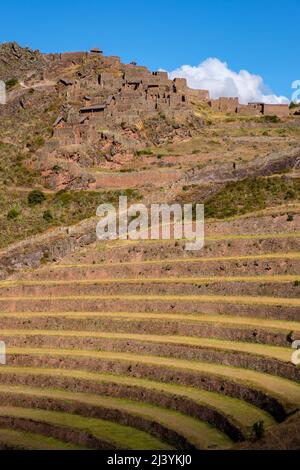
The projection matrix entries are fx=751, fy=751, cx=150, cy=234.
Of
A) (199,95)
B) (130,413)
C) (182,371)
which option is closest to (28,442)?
(130,413)

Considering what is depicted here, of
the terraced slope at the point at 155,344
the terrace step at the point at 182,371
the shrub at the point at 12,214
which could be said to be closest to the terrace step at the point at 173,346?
the terraced slope at the point at 155,344

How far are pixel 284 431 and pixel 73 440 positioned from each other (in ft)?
24.5

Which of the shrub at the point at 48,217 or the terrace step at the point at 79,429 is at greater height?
the shrub at the point at 48,217

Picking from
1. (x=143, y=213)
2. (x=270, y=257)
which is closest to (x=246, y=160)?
(x=143, y=213)

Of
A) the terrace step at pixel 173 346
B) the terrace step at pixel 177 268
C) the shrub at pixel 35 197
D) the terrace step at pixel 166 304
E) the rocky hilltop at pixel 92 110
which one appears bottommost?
the terrace step at pixel 173 346

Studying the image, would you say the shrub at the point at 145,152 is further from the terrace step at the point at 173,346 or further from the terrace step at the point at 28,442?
the terrace step at the point at 28,442

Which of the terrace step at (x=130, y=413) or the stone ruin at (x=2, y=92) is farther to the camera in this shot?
the stone ruin at (x=2, y=92)

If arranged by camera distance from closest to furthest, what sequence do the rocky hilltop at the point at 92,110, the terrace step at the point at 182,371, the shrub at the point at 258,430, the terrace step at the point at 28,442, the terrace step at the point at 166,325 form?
the shrub at the point at 258,430 < the terrace step at the point at 182,371 < the terrace step at the point at 28,442 < the terrace step at the point at 166,325 < the rocky hilltop at the point at 92,110

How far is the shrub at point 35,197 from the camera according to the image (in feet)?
149

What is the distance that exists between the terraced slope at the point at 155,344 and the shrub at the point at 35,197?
36.0 ft

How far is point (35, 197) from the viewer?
Answer: 4581 centimetres

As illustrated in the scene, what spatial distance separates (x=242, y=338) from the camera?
24.5 m

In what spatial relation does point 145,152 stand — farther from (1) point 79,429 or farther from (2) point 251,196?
(1) point 79,429
